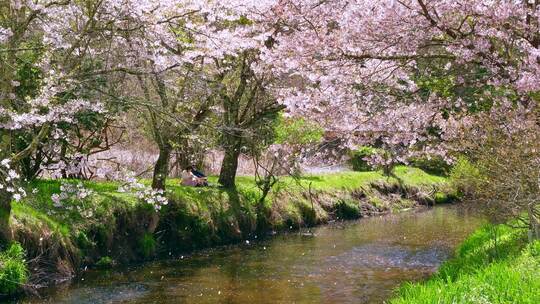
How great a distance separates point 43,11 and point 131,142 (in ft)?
41.8

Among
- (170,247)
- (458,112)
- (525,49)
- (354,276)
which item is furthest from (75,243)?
(525,49)

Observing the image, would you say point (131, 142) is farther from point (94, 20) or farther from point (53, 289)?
point (94, 20)

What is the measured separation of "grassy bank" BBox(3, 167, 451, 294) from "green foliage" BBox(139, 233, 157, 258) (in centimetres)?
2

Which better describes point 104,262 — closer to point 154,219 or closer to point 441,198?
point 154,219

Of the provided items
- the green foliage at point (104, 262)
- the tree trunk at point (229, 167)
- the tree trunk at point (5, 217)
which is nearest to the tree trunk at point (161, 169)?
the green foliage at point (104, 262)

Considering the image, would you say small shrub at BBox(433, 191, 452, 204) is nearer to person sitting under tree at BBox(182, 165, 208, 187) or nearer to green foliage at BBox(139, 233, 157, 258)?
person sitting under tree at BBox(182, 165, 208, 187)

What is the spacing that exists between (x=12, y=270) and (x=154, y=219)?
5.19 metres

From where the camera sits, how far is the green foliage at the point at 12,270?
35.1 feet

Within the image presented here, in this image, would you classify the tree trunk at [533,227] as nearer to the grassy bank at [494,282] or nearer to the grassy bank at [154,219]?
the grassy bank at [494,282]

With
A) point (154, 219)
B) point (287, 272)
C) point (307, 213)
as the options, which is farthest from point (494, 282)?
point (307, 213)

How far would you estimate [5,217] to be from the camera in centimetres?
1149

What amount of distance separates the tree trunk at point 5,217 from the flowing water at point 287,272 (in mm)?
1258

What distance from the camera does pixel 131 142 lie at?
2183cm

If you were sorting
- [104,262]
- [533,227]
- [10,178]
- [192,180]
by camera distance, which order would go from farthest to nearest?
[192,180], [104,262], [533,227], [10,178]
